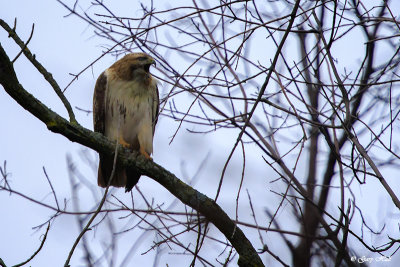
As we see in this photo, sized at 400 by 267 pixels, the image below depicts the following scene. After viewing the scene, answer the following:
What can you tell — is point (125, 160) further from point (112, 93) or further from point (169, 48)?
point (112, 93)

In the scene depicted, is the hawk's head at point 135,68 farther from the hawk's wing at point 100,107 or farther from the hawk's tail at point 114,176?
the hawk's tail at point 114,176

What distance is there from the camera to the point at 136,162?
11.9ft

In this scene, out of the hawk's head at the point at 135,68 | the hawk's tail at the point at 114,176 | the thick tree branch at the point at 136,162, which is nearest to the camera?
the thick tree branch at the point at 136,162

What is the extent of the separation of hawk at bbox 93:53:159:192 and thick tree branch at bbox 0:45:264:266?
1252mm

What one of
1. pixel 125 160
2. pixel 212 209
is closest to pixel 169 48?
pixel 125 160

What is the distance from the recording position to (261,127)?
5574 mm

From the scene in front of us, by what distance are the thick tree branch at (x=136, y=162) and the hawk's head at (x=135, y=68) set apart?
1.40 meters

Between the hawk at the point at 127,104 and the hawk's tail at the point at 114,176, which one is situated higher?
the hawk at the point at 127,104

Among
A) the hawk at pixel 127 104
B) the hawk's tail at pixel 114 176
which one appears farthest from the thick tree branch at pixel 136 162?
the hawk at pixel 127 104

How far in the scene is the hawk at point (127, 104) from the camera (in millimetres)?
4918

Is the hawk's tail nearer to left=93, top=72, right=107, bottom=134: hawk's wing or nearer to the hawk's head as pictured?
left=93, top=72, right=107, bottom=134: hawk's wing

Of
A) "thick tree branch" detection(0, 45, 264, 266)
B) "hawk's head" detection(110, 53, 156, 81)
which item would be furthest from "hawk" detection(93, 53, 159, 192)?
"thick tree branch" detection(0, 45, 264, 266)

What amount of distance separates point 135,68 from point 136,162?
1547 millimetres

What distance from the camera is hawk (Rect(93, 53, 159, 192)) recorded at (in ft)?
16.1
